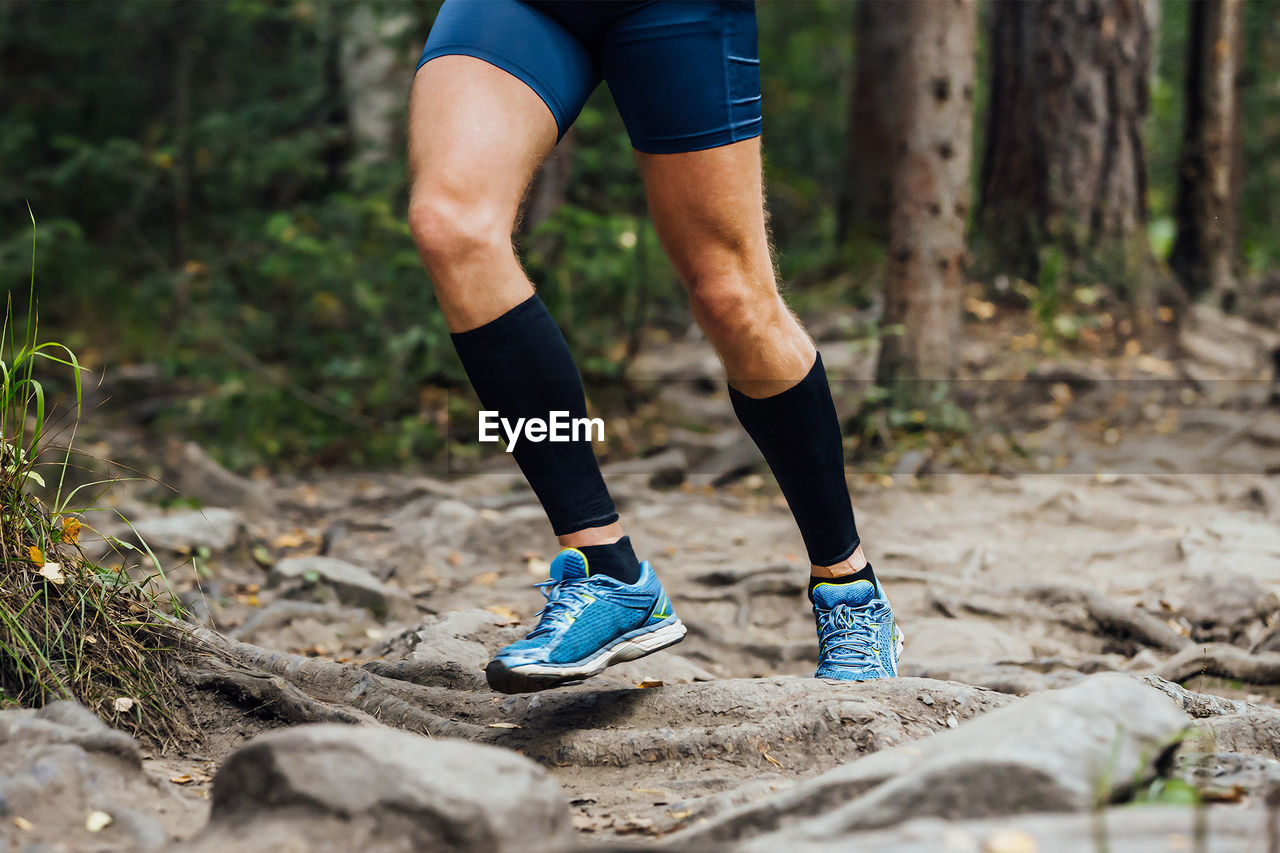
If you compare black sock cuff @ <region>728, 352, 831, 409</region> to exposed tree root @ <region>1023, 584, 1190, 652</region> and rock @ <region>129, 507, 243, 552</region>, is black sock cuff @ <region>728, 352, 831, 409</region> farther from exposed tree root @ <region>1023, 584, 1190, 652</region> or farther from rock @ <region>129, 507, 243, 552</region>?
rock @ <region>129, 507, 243, 552</region>

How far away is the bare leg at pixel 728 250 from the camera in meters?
2.02

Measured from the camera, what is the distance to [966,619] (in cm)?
333

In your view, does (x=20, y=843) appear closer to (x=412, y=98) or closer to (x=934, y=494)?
(x=412, y=98)

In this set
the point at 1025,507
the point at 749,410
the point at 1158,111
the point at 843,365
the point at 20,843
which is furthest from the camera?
the point at 1158,111

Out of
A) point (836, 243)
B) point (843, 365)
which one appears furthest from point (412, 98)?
point (836, 243)

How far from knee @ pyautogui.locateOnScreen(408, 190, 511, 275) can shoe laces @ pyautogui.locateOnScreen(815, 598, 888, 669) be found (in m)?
1.05

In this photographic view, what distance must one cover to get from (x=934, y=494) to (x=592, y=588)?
10.4ft

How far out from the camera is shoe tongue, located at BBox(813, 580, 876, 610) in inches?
88.4

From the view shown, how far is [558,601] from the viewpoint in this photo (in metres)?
1.93

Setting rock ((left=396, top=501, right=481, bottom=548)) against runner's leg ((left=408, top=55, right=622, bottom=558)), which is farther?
rock ((left=396, top=501, right=481, bottom=548))

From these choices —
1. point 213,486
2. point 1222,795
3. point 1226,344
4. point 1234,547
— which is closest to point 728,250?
point 1222,795

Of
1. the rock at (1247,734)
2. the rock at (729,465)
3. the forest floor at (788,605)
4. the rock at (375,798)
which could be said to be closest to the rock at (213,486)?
the forest floor at (788,605)

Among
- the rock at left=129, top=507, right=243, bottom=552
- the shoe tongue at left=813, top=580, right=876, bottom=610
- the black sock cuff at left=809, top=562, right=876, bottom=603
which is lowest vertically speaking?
the rock at left=129, top=507, right=243, bottom=552

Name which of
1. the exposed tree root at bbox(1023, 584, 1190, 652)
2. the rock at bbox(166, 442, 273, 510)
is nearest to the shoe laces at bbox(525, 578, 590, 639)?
the exposed tree root at bbox(1023, 584, 1190, 652)
